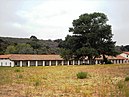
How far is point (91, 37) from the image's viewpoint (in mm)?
62156

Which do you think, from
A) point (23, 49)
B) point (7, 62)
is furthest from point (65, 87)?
point (23, 49)

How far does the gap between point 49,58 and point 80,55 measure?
21.6 metres

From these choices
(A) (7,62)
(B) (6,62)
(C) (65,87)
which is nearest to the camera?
(C) (65,87)

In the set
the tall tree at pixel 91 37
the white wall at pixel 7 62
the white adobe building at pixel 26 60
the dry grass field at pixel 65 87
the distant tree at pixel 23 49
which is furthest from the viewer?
the distant tree at pixel 23 49

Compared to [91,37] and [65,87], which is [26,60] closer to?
[91,37]

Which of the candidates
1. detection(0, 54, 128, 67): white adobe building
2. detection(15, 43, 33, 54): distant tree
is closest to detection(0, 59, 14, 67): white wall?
detection(0, 54, 128, 67): white adobe building

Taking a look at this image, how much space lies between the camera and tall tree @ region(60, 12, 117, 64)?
63344 mm

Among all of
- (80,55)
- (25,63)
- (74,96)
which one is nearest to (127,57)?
(25,63)

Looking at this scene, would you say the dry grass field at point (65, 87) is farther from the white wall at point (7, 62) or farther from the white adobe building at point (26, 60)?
the white wall at point (7, 62)

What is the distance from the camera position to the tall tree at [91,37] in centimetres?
6334

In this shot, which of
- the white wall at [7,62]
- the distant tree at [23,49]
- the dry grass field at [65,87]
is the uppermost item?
the distant tree at [23,49]

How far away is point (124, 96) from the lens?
11.8 meters

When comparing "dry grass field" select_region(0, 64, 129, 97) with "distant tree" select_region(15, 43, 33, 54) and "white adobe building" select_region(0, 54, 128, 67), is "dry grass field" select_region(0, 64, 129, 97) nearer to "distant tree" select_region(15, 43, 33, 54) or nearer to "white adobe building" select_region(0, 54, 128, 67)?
"white adobe building" select_region(0, 54, 128, 67)

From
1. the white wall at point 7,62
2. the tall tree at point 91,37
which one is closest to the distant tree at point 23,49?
the white wall at point 7,62
